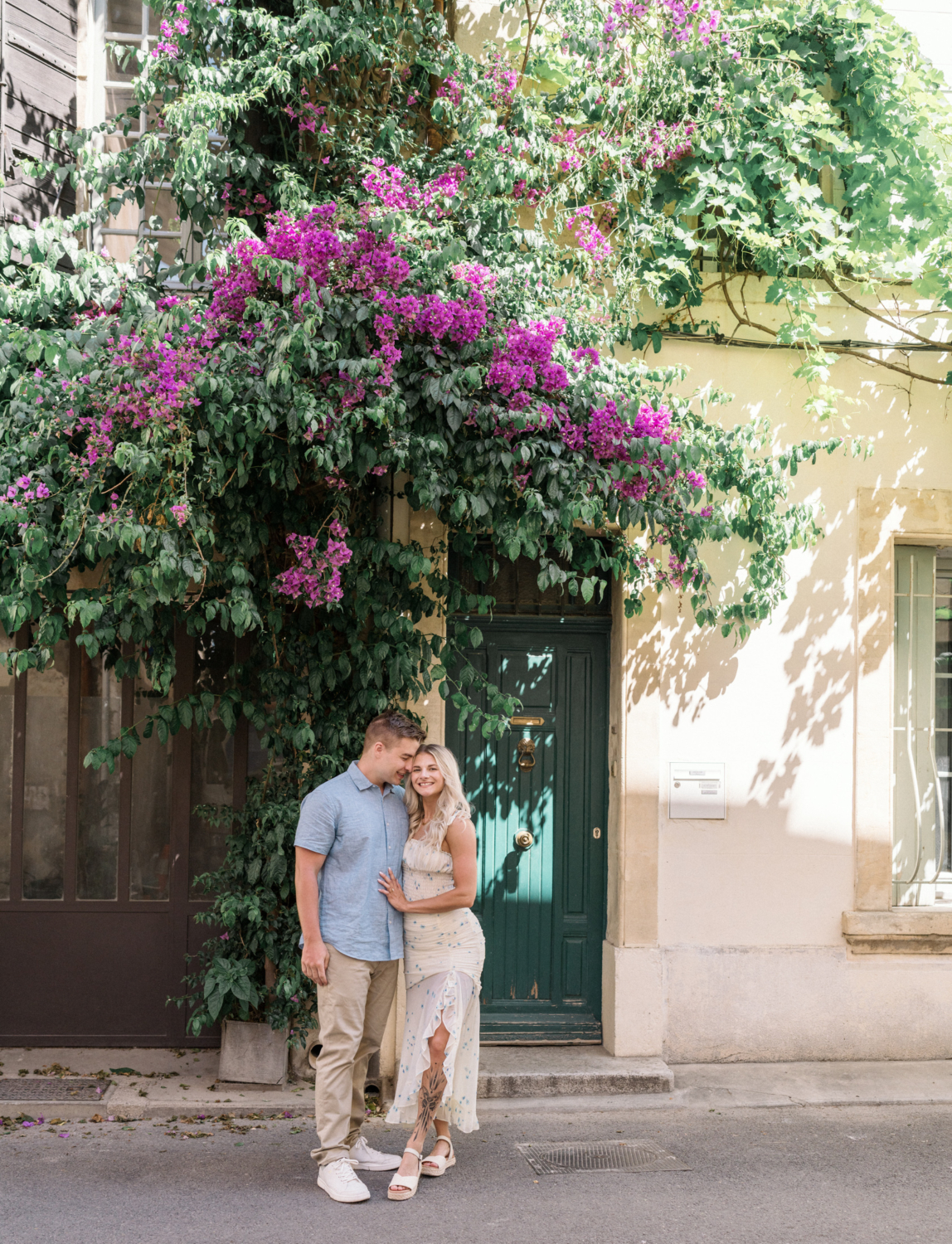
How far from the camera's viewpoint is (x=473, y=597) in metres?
5.43

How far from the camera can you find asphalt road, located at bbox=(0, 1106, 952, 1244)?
13.2 ft

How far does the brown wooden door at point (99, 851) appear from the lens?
6.04 metres

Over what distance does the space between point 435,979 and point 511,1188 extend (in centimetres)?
90

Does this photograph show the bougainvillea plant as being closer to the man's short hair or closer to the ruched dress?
the man's short hair

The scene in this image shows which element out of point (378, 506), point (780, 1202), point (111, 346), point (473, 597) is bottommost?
point (780, 1202)

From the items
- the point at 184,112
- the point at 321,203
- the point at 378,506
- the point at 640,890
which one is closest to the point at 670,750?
the point at 640,890

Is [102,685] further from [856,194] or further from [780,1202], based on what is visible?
[856,194]

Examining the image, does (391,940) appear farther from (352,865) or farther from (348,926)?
(352,865)

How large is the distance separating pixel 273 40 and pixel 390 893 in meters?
4.00

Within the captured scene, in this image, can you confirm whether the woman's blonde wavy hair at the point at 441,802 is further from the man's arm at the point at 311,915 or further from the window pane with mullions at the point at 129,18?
the window pane with mullions at the point at 129,18

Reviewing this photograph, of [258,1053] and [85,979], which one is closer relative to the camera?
[258,1053]

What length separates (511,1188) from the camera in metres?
4.45

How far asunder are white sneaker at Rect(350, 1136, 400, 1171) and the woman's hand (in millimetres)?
1021

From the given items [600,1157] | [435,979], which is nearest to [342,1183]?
[435,979]
